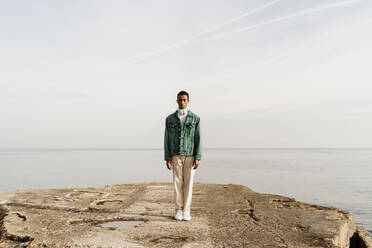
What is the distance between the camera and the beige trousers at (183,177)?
4797 millimetres

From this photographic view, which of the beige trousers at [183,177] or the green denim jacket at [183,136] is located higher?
the green denim jacket at [183,136]

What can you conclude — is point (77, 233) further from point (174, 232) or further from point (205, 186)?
point (205, 186)

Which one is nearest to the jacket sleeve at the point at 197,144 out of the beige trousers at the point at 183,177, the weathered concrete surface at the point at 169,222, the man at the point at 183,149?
the man at the point at 183,149

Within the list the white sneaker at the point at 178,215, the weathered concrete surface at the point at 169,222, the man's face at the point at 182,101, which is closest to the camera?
the weathered concrete surface at the point at 169,222

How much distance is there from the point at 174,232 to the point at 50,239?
1.72 meters

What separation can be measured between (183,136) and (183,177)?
2.40 feet

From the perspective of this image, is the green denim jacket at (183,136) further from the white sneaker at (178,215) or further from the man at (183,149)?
the white sneaker at (178,215)

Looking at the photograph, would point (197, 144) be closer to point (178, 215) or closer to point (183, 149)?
point (183, 149)

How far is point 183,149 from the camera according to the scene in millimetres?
4711

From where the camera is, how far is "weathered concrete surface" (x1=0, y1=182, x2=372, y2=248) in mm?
3812

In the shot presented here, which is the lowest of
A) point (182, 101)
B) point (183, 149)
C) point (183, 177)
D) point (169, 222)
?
point (169, 222)

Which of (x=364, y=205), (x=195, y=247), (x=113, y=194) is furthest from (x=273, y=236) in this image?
(x=364, y=205)

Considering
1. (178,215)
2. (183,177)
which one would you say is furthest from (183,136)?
(178,215)

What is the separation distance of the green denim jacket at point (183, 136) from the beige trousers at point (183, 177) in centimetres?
13
